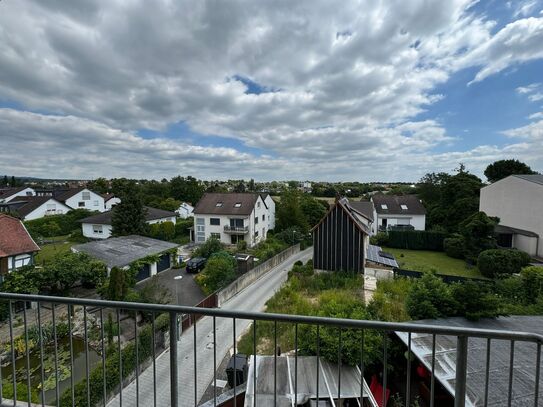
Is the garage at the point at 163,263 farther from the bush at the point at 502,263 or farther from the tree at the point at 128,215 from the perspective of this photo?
the bush at the point at 502,263

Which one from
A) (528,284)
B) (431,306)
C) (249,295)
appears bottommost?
(249,295)

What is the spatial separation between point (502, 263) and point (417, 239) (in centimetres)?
800

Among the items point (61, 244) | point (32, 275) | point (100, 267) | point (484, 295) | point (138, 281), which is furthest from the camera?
point (61, 244)

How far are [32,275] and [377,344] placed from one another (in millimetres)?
12195

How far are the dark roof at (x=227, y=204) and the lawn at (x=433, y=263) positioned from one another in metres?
11.6

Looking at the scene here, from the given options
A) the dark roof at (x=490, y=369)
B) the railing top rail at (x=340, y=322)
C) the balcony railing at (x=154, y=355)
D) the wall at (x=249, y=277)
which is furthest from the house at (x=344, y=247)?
the railing top rail at (x=340, y=322)

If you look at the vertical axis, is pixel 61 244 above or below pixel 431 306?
below

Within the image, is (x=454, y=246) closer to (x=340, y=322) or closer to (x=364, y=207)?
(x=364, y=207)

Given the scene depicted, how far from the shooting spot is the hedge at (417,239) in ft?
73.5

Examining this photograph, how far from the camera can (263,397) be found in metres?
5.01

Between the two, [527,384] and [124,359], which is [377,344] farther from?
[124,359]

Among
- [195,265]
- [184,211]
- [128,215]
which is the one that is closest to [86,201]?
[184,211]

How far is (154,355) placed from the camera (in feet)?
6.61

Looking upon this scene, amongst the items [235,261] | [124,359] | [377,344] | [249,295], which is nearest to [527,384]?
[377,344]
